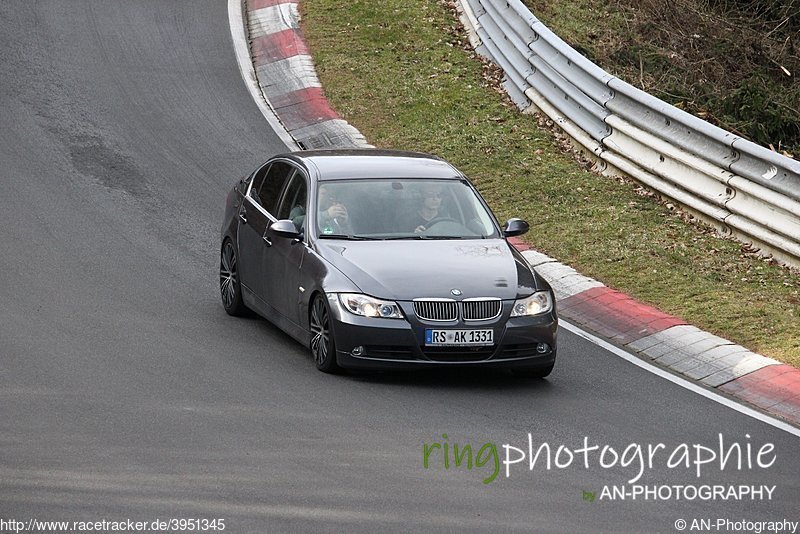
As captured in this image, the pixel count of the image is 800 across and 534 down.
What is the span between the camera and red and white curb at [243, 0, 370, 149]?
18484 mm

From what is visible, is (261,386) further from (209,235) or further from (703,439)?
(209,235)

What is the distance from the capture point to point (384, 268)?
1030cm

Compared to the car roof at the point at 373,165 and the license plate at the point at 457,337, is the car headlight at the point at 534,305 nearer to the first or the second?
the license plate at the point at 457,337

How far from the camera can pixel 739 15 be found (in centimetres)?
2188

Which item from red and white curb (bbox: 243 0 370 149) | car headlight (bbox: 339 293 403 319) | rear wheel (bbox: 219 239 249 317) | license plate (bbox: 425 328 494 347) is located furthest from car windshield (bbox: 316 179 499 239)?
red and white curb (bbox: 243 0 370 149)

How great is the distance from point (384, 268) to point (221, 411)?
1.79 metres

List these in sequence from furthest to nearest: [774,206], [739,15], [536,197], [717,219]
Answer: [739,15]
[536,197]
[717,219]
[774,206]

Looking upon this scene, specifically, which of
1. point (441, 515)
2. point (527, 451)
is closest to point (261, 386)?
point (527, 451)

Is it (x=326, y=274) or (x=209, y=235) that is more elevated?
(x=326, y=274)

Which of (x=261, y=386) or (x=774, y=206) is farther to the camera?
(x=774, y=206)

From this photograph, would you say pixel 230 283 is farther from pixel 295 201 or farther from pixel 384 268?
pixel 384 268

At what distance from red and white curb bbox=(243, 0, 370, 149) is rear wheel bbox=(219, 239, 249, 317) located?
18.3 ft

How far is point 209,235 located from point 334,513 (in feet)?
25.4

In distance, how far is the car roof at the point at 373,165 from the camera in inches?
456
